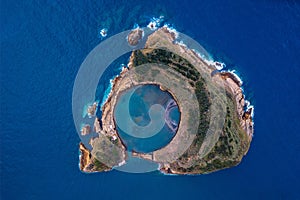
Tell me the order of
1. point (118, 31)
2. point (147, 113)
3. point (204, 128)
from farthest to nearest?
point (147, 113) → point (118, 31) → point (204, 128)

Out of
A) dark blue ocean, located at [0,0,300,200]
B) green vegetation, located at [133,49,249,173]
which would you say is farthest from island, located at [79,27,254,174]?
dark blue ocean, located at [0,0,300,200]

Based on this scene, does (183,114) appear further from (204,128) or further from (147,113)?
(147,113)

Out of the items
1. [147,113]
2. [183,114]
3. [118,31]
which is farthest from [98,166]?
[118,31]

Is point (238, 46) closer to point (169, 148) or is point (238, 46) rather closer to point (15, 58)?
point (169, 148)

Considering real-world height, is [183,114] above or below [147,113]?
below

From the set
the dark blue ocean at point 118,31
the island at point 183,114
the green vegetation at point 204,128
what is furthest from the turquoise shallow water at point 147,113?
the dark blue ocean at point 118,31

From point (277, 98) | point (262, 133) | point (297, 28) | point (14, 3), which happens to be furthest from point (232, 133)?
point (14, 3)

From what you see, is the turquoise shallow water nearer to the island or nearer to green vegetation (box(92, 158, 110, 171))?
the island
